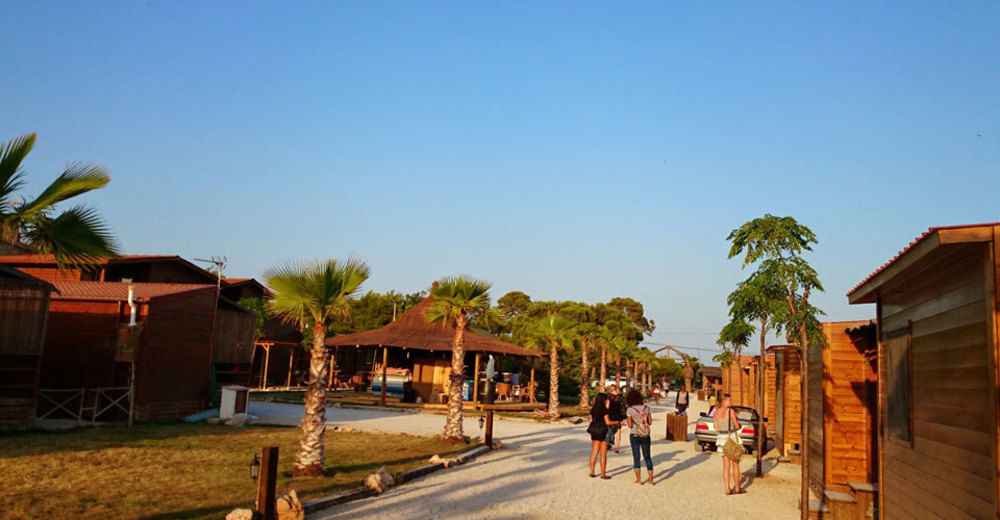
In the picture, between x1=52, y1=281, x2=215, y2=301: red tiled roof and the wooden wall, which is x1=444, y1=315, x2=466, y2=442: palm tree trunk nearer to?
x1=52, y1=281, x2=215, y2=301: red tiled roof

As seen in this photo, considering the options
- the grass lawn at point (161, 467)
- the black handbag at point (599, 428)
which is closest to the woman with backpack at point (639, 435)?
the black handbag at point (599, 428)

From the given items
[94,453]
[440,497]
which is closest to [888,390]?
[440,497]

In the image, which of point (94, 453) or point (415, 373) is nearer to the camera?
point (94, 453)

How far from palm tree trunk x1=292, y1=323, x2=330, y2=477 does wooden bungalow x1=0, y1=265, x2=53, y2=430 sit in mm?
8099

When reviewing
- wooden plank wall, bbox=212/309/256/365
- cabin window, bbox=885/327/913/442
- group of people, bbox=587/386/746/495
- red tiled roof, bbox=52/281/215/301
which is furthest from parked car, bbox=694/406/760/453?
wooden plank wall, bbox=212/309/256/365

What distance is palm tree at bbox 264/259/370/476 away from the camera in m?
11.6

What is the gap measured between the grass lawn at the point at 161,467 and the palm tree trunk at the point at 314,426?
1.04 feet

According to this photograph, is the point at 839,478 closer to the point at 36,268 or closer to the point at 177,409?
the point at 177,409

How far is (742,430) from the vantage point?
18609 mm

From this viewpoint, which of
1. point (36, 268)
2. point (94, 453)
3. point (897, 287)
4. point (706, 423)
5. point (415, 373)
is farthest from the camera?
point (415, 373)

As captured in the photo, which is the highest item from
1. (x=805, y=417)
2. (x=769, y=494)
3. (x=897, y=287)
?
(x=897, y=287)

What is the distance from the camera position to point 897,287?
852cm

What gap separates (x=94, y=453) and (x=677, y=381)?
9985cm

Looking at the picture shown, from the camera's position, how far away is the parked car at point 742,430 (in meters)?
18.7
